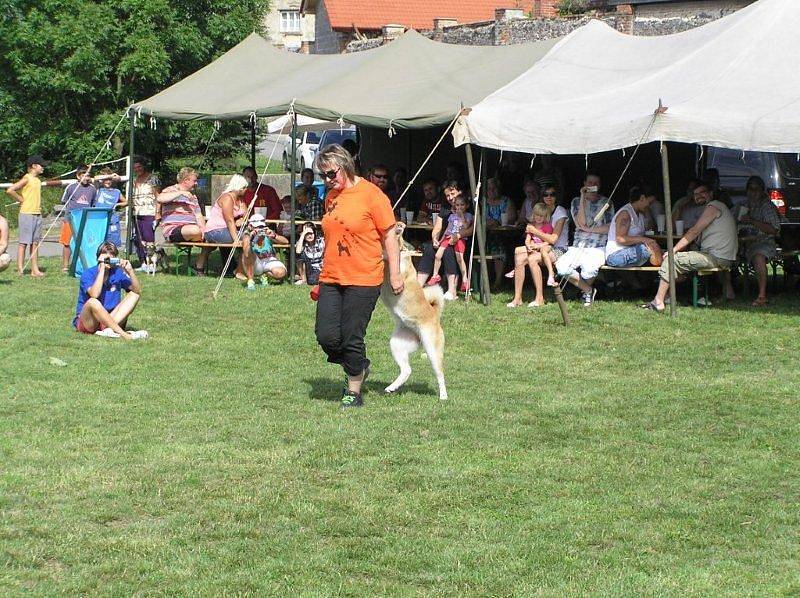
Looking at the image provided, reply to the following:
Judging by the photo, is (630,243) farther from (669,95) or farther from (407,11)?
(407,11)

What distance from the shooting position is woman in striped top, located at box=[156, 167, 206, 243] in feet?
53.3

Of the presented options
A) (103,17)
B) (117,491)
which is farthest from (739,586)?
(103,17)

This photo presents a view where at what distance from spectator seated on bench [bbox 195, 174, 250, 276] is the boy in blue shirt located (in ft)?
14.1

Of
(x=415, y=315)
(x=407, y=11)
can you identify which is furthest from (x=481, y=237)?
(x=407, y=11)

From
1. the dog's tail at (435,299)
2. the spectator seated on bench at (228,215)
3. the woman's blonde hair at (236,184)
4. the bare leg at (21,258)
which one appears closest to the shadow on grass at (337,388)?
the dog's tail at (435,299)

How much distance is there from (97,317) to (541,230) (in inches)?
205

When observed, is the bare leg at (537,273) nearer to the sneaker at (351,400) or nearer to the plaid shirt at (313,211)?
the plaid shirt at (313,211)

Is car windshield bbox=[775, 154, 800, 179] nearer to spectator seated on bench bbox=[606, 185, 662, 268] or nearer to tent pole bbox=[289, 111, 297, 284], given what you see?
spectator seated on bench bbox=[606, 185, 662, 268]

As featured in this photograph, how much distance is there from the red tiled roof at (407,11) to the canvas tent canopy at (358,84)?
26.9 metres

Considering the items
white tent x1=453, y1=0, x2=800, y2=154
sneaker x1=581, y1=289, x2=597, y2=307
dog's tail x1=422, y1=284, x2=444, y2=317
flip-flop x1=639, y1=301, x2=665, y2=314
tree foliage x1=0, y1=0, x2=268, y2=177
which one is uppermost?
tree foliage x1=0, y1=0, x2=268, y2=177

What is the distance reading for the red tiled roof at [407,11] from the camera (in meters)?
45.1

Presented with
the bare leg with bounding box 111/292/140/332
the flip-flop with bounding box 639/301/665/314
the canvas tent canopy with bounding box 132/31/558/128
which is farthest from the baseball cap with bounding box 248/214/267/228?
the flip-flop with bounding box 639/301/665/314

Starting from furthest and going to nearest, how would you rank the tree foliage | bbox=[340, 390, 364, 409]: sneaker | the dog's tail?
the tree foliage, the dog's tail, bbox=[340, 390, 364, 409]: sneaker

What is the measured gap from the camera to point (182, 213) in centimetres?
1645
